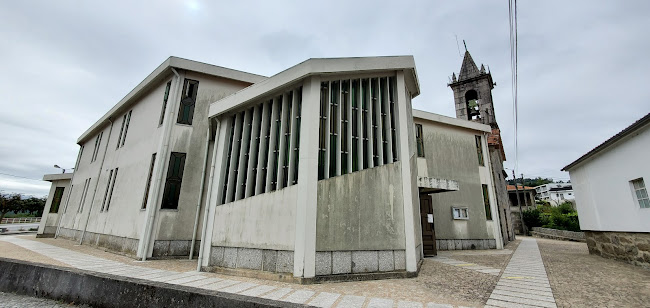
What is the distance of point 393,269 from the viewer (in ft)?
19.7

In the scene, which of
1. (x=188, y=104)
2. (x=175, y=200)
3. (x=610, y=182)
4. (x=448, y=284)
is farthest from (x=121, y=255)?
(x=610, y=182)

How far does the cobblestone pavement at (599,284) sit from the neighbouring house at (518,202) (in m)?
19.3

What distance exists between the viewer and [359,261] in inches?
229

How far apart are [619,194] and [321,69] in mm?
9149

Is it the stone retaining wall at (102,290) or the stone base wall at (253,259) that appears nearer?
the stone retaining wall at (102,290)

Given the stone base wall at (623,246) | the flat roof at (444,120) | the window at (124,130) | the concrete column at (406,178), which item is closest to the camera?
the concrete column at (406,178)

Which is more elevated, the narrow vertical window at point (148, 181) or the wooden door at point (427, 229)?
the narrow vertical window at point (148, 181)

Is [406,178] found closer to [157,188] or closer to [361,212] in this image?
[361,212]

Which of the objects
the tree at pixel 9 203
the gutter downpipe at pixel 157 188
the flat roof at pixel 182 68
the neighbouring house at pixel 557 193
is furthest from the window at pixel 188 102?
the neighbouring house at pixel 557 193

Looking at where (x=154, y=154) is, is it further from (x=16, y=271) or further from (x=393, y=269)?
(x=393, y=269)

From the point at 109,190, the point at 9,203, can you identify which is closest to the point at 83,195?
the point at 109,190

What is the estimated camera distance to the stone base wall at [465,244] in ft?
38.6

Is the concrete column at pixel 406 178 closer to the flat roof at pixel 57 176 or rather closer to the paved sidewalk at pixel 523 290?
the paved sidewalk at pixel 523 290

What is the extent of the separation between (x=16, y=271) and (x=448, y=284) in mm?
7601
